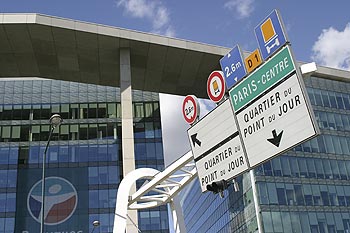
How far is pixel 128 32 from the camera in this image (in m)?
34.9

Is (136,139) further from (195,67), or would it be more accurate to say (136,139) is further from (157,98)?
(195,67)

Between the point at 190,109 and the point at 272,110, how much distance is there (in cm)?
404

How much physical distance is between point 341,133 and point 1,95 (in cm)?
4446

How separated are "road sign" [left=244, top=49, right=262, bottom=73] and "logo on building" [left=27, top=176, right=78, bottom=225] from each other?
5325cm

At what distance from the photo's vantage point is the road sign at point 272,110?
915 centimetres

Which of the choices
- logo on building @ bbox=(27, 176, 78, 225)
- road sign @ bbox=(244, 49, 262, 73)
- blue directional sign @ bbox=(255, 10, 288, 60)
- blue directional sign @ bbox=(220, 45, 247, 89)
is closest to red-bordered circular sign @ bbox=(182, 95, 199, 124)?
blue directional sign @ bbox=(220, 45, 247, 89)

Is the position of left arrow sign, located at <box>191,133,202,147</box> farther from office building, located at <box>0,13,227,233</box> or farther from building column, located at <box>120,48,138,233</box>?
office building, located at <box>0,13,227,233</box>

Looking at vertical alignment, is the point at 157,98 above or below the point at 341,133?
above

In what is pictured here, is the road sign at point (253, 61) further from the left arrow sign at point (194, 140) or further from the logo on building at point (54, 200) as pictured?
the logo on building at point (54, 200)

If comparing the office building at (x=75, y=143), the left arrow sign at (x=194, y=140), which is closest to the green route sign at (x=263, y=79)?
the left arrow sign at (x=194, y=140)

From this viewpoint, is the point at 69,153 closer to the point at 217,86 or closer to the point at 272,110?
the point at 217,86

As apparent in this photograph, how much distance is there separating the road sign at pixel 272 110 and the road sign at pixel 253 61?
0.39ft

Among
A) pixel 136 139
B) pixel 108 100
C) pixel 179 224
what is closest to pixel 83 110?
pixel 108 100

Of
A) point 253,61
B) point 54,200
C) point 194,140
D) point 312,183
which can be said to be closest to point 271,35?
point 253,61
